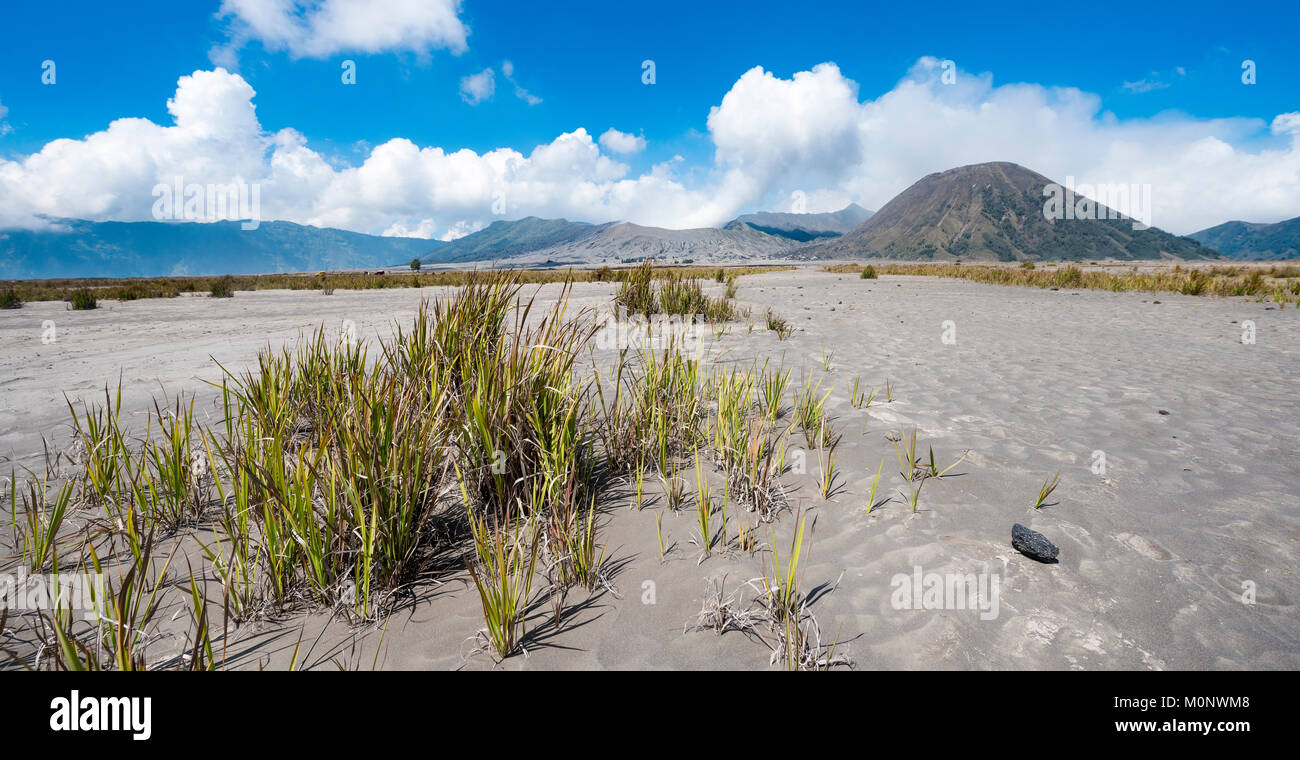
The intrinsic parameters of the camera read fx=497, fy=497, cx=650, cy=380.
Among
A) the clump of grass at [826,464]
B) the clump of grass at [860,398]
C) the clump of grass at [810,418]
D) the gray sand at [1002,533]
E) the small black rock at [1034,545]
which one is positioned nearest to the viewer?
the gray sand at [1002,533]

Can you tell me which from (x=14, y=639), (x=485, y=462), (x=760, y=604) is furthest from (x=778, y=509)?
(x=14, y=639)

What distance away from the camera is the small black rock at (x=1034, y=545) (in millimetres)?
2256

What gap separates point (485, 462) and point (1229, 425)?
18.8 feet

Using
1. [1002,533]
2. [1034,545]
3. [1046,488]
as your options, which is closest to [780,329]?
[1046,488]

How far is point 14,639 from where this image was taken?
1781mm

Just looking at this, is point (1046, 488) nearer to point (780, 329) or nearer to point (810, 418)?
point (810, 418)

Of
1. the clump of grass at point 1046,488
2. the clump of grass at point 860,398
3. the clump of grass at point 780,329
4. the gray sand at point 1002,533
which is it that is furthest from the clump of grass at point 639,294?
the clump of grass at point 1046,488

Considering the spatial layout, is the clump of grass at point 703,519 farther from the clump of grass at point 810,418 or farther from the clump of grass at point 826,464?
the clump of grass at point 810,418

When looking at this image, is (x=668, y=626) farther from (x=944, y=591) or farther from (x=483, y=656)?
(x=944, y=591)

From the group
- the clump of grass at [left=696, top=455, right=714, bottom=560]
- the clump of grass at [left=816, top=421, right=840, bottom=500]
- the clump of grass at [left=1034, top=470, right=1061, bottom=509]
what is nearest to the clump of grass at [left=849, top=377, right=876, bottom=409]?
the clump of grass at [left=816, top=421, right=840, bottom=500]

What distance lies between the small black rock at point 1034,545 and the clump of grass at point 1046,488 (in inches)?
18.3

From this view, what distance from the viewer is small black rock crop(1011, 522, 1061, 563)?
226 cm

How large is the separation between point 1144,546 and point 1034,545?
0.62m

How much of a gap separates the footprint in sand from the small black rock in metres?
0.39
